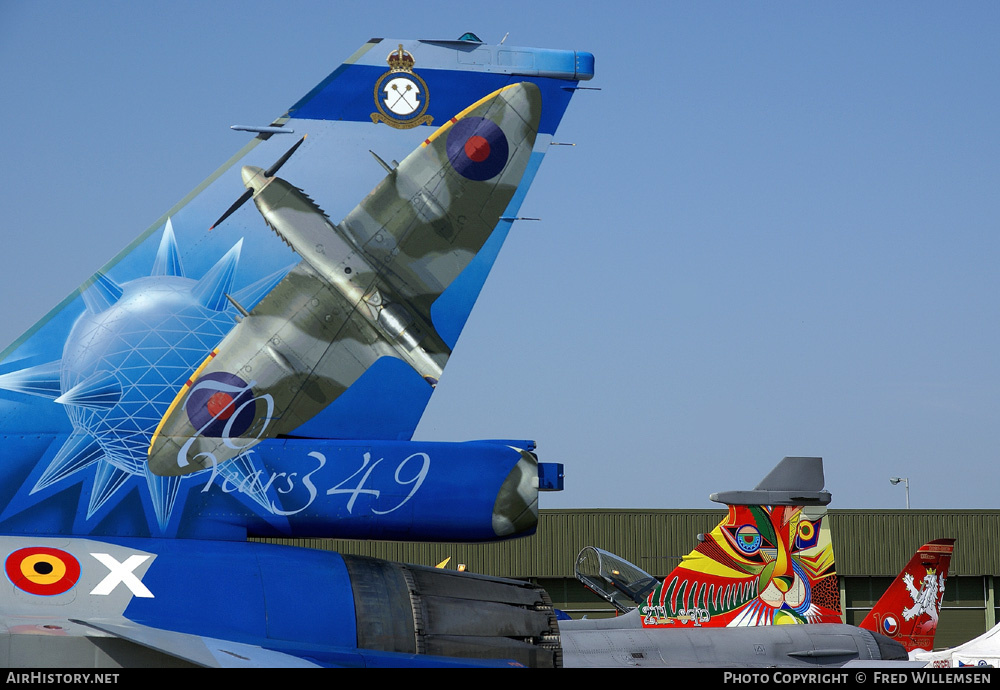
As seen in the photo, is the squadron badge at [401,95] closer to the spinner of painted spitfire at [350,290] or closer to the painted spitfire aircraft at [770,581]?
the spinner of painted spitfire at [350,290]

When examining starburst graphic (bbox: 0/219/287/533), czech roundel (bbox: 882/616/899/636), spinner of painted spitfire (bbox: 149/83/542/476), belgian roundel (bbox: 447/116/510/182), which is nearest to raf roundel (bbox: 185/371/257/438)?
spinner of painted spitfire (bbox: 149/83/542/476)

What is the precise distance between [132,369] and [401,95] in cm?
218

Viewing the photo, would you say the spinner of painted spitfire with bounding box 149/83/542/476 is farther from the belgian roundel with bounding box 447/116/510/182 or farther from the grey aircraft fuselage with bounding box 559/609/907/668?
the grey aircraft fuselage with bounding box 559/609/907/668

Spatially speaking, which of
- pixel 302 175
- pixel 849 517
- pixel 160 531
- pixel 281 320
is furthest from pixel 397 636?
pixel 849 517

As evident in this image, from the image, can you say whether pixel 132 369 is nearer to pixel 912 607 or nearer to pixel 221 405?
pixel 221 405

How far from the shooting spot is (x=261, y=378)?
5352 millimetres

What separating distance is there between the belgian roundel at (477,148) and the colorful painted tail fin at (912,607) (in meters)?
13.6

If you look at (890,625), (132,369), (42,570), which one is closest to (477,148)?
(132,369)

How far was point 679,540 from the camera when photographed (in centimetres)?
2898

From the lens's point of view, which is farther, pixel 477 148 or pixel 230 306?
pixel 477 148

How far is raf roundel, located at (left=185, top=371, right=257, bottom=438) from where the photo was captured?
5242 millimetres

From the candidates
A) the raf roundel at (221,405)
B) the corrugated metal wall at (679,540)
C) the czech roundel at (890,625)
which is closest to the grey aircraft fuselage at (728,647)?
the czech roundel at (890,625)

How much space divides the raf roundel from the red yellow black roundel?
908 millimetres

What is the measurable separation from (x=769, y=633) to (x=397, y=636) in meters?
9.54
